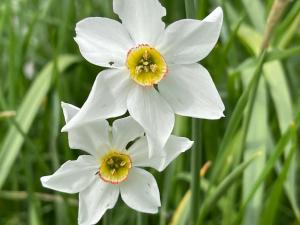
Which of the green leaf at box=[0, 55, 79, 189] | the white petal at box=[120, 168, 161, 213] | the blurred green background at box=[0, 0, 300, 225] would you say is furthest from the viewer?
the green leaf at box=[0, 55, 79, 189]

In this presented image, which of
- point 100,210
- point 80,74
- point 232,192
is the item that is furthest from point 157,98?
point 80,74

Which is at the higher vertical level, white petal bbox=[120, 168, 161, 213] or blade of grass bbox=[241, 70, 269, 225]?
white petal bbox=[120, 168, 161, 213]

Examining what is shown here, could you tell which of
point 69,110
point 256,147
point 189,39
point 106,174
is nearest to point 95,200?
point 106,174

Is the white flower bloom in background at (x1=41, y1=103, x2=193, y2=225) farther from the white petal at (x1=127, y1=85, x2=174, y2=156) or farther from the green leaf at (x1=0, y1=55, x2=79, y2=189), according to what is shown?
the green leaf at (x1=0, y1=55, x2=79, y2=189)

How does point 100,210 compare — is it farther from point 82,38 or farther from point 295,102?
point 295,102

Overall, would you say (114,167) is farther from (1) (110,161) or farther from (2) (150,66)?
(2) (150,66)

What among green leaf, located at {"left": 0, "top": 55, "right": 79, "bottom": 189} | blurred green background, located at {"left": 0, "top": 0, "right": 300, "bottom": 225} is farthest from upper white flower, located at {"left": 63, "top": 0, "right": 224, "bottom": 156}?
green leaf, located at {"left": 0, "top": 55, "right": 79, "bottom": 189}
